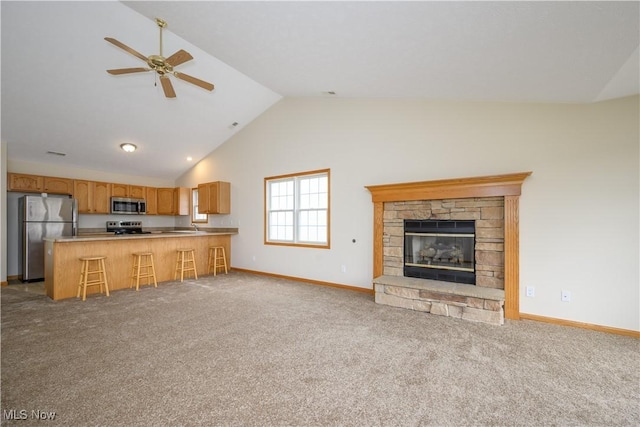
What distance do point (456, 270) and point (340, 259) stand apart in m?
1.84

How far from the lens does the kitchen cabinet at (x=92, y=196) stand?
6273 millimetres

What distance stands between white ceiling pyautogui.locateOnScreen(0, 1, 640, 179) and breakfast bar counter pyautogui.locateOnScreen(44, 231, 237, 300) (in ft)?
7.24

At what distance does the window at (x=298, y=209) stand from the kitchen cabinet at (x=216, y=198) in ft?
4.09

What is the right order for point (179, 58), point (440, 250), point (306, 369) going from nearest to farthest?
point (306, 369)
point (179, 58)
point (440, 250)

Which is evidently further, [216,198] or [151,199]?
[151,199]

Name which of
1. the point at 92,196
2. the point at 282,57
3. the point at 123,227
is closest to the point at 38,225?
the point at 92,196

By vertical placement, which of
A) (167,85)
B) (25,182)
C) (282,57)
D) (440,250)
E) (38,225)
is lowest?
(440,250)

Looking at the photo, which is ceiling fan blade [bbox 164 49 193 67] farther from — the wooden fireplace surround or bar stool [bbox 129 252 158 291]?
bar stool [bbox 129 252 158 291]

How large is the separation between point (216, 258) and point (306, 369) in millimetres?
4711

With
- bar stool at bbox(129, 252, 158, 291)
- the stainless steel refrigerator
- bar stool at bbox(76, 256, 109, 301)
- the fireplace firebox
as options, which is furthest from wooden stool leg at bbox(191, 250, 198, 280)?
the fireplace firebox

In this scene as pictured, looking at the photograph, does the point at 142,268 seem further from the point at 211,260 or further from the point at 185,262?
the point at 211,260

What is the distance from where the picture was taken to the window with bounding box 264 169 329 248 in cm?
519

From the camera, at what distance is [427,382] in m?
2.04

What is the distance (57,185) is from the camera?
5949 mm
